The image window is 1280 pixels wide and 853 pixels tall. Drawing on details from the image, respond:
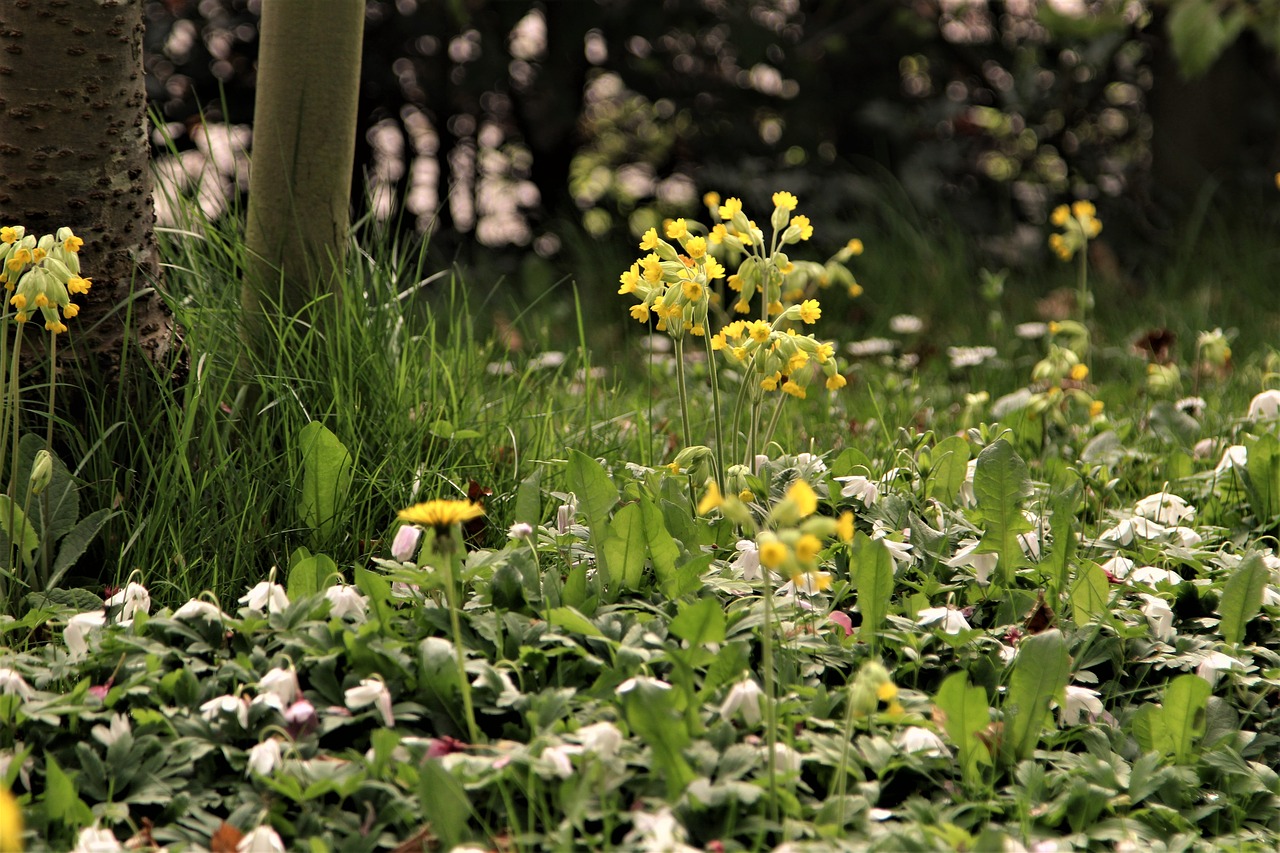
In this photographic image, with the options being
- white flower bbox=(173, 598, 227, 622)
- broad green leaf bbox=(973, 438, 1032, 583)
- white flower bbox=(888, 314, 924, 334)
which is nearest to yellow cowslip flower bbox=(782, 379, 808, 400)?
broad green leaf bbox=(973, 438, 1032, 583)

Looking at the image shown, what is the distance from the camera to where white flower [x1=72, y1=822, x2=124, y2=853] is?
56.2 inches

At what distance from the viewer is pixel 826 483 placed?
2.33 metres

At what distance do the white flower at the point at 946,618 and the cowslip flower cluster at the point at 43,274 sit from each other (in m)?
1.39

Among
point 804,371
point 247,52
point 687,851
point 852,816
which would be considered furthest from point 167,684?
point 247,52

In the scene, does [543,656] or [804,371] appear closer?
[543,656]

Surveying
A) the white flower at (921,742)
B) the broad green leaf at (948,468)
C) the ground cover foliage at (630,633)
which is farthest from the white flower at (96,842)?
the broad green leaf at (948,468)

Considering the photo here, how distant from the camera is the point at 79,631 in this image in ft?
5.83

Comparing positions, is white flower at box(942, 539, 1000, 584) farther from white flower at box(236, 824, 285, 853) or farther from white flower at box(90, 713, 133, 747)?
white flower at box(90, 713, 133, 747)

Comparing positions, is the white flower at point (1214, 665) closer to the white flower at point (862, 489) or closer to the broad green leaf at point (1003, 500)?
the broad green leaf at point (1003, 500)

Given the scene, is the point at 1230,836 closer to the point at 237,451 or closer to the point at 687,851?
the point at 687,851

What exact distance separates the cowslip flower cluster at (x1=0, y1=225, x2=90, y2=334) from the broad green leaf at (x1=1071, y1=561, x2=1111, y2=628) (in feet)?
5.40

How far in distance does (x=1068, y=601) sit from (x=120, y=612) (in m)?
1.55

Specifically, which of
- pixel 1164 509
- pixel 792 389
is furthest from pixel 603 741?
pixel 1164 509

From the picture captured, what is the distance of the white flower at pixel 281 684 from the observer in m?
1.64
